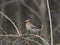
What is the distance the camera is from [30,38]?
22.4ft

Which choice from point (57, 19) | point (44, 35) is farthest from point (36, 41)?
point (57, 19)

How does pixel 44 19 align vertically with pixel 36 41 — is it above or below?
below

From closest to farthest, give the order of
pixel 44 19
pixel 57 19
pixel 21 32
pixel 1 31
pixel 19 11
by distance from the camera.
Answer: pixel 21 32
pixel 1 31
pixel 44 19
pixel 19 11
pixel 57 19

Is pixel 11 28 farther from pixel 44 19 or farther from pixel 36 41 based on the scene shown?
pixel 44 19

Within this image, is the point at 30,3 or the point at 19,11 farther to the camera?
the point at 30,3

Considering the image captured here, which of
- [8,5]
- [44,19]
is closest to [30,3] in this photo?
[8,5]

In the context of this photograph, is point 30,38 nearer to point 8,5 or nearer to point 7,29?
point 7,29

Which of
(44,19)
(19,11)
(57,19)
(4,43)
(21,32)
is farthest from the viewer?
(57,19)

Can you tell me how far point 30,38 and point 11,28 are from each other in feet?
1.46

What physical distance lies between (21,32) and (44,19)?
9518mm

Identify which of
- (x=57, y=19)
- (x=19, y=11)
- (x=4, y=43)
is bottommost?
(x=57, y=19)

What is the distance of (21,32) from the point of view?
21.3 ft

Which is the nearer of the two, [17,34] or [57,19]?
[17,34]

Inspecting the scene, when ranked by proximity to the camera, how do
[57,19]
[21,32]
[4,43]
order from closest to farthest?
[21,32] → [4,43] → [57,19]
